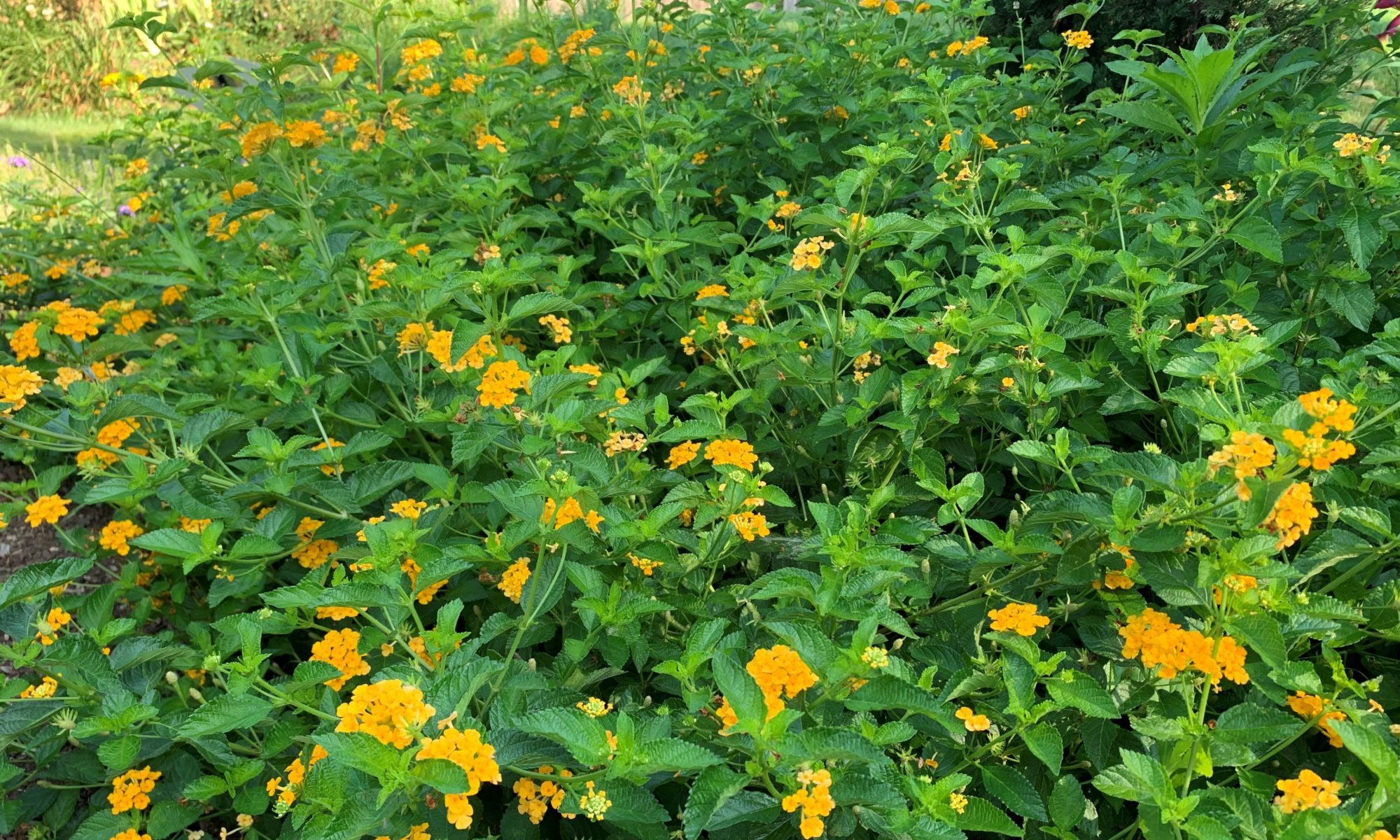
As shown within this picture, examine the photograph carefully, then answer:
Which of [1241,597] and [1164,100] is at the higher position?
[1164,100]

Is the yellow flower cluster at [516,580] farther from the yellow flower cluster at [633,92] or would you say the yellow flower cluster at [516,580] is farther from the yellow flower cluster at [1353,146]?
the yellow flower cluster at [1353,146]

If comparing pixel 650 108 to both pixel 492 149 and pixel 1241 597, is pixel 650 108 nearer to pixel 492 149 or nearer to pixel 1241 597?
pixel 492 149

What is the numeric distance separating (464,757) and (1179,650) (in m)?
0.93

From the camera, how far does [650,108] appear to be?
10.0 ft

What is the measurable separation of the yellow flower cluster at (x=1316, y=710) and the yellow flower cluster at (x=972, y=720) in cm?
42

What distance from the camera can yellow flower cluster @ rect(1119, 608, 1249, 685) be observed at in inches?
49.1

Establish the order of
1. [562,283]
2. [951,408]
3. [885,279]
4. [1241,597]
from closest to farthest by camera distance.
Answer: [1241,597] → [951,408] → [562,283] → [885,279]

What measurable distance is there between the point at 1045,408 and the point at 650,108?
1.77 metres

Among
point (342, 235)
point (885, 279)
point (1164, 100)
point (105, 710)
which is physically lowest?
point (105, 710)

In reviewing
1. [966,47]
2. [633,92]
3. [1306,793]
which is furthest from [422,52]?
[1306,793]

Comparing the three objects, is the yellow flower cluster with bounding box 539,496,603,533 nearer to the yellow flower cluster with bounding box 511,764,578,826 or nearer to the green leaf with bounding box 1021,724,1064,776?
the yellow flower cluster with bounding box 511,764,578,826

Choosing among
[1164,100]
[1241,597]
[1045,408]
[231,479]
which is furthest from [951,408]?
[231,479]

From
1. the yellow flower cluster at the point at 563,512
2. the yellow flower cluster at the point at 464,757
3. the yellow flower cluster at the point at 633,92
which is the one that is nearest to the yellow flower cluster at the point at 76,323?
the yellow flower cluster at the point at 633,92

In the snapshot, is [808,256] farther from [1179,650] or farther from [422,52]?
[422,52]
